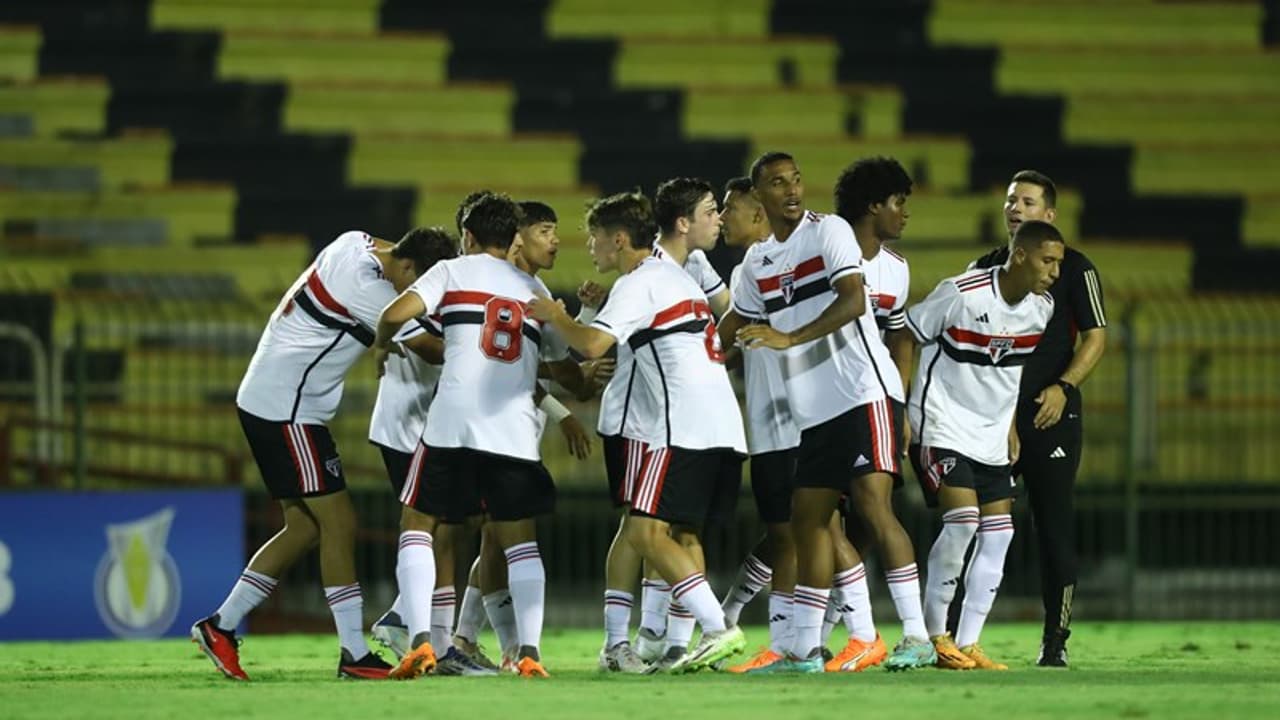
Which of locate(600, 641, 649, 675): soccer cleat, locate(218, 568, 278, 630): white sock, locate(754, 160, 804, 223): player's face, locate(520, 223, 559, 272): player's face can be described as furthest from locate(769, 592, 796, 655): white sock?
locate(218, 568, 278, 630): white sock

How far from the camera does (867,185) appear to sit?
28.8 feet

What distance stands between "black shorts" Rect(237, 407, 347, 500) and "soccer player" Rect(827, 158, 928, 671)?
2008 millimetres

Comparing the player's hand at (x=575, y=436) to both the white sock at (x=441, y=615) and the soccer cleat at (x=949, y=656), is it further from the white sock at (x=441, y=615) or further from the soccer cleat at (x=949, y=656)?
the soccer cleat at (x=949, y=656)

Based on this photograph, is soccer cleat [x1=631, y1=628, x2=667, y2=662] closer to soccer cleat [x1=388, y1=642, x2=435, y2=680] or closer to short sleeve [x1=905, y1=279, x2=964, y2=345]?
soccer cleat [x1=388, y1=642, x2=435, y2=680]

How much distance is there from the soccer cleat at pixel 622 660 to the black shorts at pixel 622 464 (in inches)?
22.5

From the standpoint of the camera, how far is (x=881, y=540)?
832cm

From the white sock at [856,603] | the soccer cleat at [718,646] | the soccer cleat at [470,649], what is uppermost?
the white sock at [856,603]

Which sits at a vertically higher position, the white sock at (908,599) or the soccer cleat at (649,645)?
the white sock at (908,599)

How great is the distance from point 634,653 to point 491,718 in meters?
2.33

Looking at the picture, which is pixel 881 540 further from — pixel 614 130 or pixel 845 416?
pixel 614 130

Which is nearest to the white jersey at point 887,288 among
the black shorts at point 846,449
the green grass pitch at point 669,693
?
the black shorts at point 846,449

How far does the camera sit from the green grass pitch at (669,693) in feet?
21.4

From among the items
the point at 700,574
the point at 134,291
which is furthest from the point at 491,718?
the point at 134,291

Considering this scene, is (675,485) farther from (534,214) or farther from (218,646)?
(218,646)
